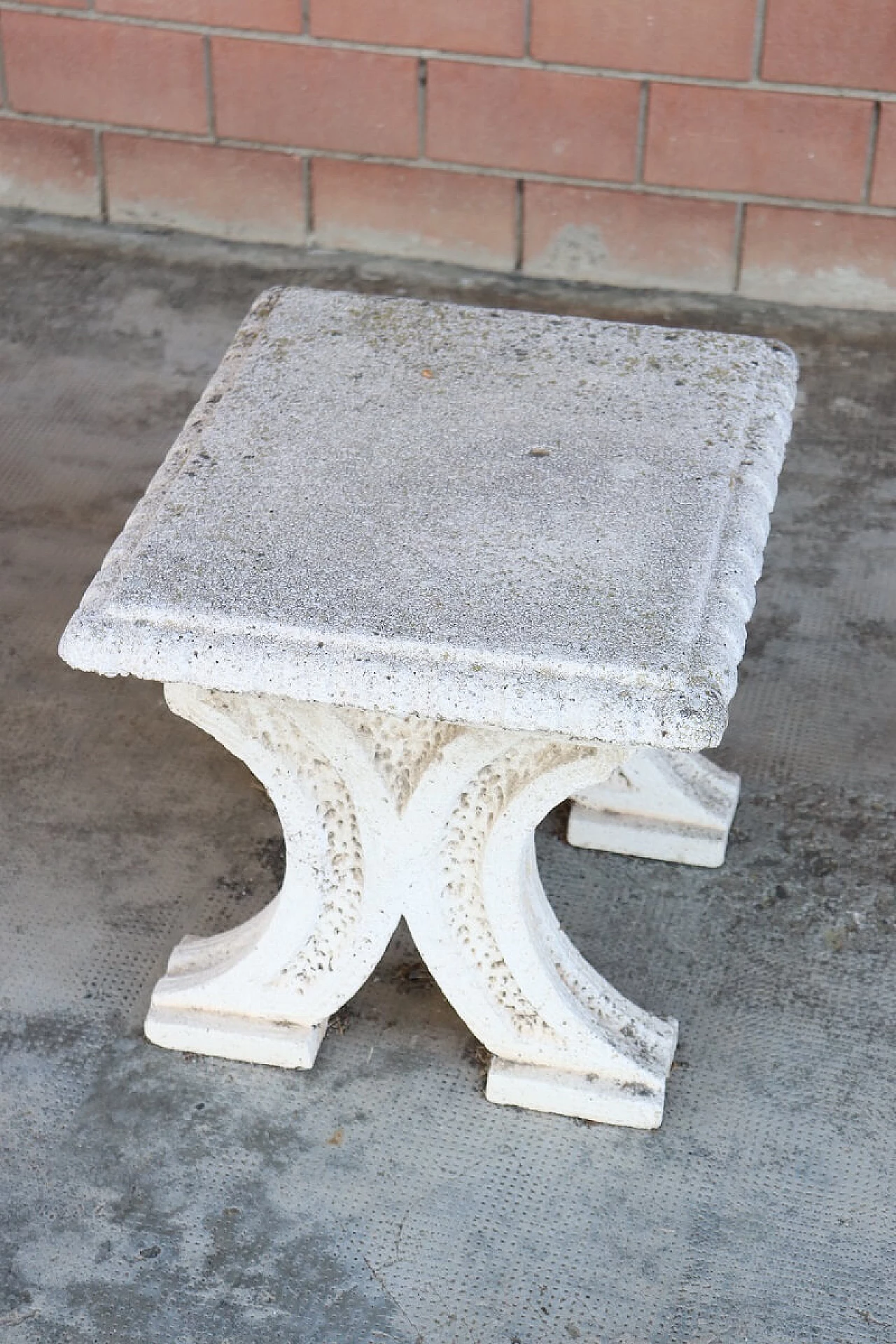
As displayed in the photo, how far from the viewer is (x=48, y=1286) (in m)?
2.13

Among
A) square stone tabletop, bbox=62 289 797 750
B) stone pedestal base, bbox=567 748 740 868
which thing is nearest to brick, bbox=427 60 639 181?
square stone tabletop, bbox=62 289 797 750

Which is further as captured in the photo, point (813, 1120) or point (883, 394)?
point (883, 394)

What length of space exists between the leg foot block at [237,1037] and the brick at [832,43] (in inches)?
98.9

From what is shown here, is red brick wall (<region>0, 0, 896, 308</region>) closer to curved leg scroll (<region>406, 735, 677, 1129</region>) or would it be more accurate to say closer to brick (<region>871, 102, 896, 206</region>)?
brick (<region>871, 102, 896, 206</region>)

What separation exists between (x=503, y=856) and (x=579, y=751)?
21cm

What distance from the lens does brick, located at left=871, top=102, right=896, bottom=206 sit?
3906 millimetres

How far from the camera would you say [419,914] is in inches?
89.4

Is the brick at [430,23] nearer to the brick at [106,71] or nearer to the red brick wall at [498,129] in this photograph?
the red brick wall at [498,129]

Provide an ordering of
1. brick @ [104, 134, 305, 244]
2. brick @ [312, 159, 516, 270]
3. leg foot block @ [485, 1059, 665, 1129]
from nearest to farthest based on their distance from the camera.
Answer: leg foot block @ [485, 1059, 665, 1129]
brick @ [312, 159, 516, 270]
brick @ [104, 134, 305, 244]

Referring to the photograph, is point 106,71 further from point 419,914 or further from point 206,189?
point 419,914

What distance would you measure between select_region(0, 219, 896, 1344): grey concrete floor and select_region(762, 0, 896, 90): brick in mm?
1106

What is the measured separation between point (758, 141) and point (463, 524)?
2267mm

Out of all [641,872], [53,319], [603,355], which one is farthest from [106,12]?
[641,872]

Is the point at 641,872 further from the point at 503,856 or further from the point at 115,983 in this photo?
the point at 115,983
